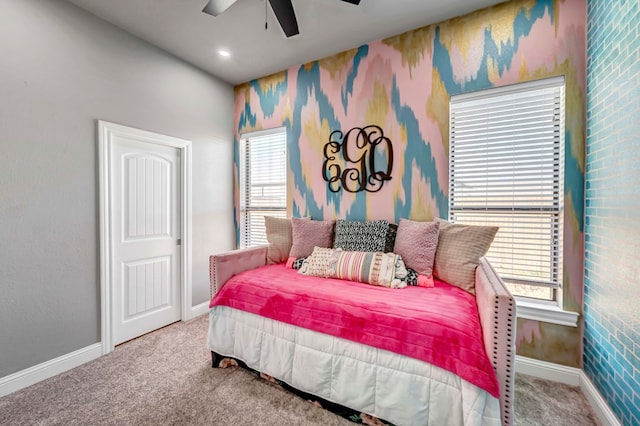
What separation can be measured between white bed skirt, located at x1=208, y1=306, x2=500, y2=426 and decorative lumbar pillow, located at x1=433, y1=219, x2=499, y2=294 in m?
0.78

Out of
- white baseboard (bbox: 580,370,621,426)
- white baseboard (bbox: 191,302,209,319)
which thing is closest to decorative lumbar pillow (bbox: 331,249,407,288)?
white baseboard (bbox: 580,370,621,426)

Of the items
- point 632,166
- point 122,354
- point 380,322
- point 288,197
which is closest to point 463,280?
point 380,322

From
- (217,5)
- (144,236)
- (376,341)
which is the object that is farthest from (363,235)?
(144,236)

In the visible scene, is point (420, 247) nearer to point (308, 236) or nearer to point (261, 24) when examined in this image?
point (308, 236)

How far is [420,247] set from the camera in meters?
2.06

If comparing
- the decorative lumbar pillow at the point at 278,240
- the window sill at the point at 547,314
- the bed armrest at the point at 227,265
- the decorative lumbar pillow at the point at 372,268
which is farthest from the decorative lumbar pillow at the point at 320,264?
the window sill at the point at 547,314

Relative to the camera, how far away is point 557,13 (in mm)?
1928

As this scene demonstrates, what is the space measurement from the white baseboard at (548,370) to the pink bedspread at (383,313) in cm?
82

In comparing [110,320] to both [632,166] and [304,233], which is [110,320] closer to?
[304,233]

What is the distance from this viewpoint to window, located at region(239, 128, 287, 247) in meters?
3.22

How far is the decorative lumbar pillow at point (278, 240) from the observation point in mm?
2662

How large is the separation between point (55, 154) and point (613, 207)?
3708mm

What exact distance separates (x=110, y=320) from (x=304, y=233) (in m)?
1.83

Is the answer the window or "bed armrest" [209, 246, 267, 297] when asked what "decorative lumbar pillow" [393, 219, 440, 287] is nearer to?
"bed armrest" [209, 246, 267, 297]
